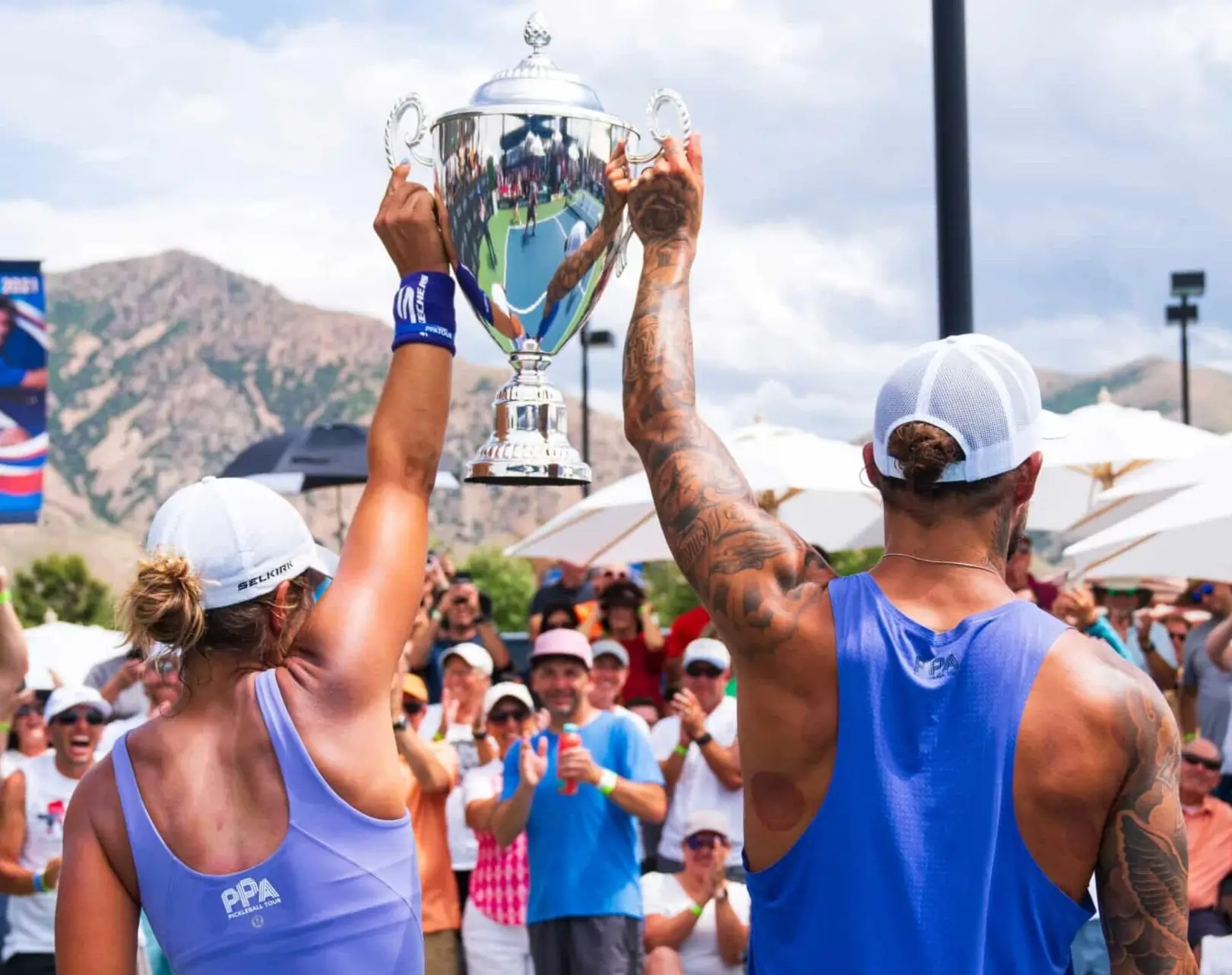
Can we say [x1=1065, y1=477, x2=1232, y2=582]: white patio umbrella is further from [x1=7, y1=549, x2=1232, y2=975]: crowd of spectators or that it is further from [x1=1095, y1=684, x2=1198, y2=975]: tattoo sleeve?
[x1=1095, y1=684, x2=1198, y2=975]: tattoo sleeve

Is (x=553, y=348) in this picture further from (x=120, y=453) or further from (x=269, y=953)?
(x=120, y=453)

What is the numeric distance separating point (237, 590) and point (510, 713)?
Answer: 5.25 meters

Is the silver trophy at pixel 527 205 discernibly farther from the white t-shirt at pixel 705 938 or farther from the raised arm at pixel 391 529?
the white t-shirt at pixel 705 938

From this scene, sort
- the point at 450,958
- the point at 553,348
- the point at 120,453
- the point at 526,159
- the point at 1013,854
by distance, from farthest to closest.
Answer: the point at 120,453, the point at 450,958, the point at 553,348, the point at 526,159, the point at 1013,854

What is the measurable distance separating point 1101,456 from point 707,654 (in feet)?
13.0

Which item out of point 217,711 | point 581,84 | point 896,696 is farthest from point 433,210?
point 896,696

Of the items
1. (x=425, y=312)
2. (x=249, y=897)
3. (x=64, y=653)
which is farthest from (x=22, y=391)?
(x=249, y=897)

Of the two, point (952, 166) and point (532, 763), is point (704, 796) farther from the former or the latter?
point (952, 166)

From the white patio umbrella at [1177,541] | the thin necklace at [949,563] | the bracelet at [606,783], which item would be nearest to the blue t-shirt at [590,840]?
the bracelet at [606,783]

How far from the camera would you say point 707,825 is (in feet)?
22.8

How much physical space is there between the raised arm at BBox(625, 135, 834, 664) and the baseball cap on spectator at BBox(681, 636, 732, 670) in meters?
5.36

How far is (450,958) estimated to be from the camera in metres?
7.43

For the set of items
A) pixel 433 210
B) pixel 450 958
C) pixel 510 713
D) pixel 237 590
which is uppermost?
pixel 433 210

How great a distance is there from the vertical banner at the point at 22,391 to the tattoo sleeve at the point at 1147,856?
10.8 m
